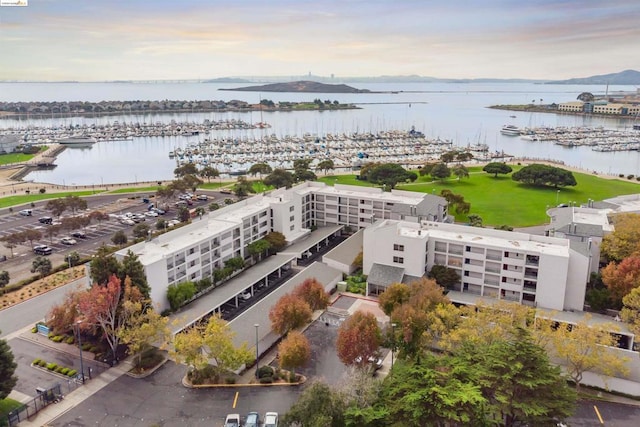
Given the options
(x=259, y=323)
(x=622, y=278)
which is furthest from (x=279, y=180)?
(x=622, y=278)

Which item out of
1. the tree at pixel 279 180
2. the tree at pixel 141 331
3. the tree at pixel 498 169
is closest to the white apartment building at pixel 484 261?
the tree at pixel 141 331

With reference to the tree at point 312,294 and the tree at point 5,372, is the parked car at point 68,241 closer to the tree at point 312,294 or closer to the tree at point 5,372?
the tree at point 5,372

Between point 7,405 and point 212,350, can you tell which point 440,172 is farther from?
point 7,405

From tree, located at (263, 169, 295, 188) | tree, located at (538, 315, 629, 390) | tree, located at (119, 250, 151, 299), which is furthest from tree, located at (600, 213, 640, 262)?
tree, located at (263, 169, 295, 188)

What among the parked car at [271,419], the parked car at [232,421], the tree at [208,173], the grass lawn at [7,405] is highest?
the tree at [208,173]

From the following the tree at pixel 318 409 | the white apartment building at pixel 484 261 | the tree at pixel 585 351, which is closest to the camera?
the tree at pixel 318 409

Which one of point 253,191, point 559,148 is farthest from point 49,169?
point 559,148
